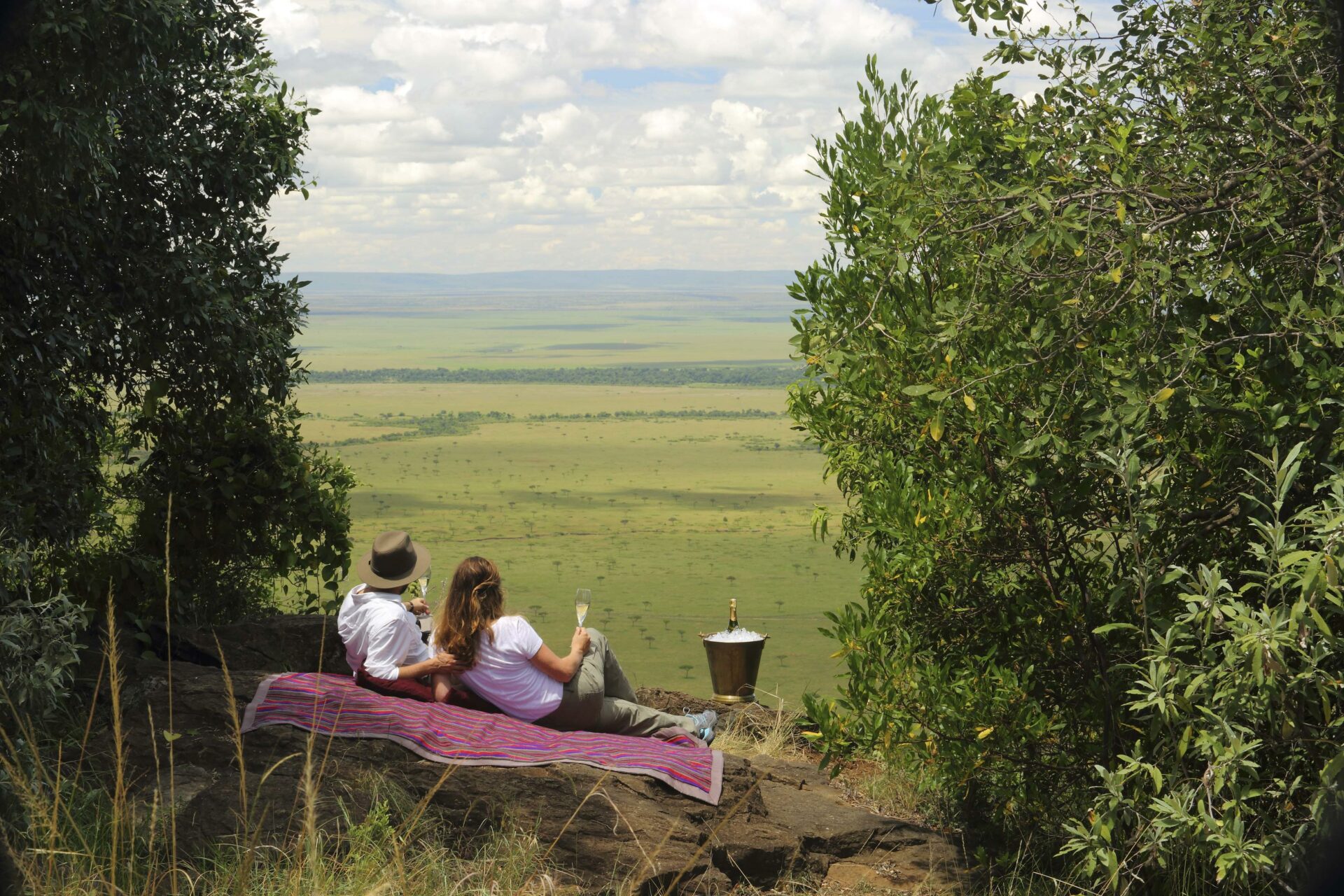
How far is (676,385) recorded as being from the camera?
118 m

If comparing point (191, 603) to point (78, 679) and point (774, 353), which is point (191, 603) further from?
point (774, 353)

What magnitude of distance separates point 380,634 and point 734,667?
430cm

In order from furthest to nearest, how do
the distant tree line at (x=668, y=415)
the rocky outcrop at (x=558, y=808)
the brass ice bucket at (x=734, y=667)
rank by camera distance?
the distant tree line at (x=668, y=415) → the brass ice bucket at (x=734, y=667) → the rocky outcrop at (x=558, y=808)

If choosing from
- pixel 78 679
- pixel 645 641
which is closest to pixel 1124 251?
pixel 78 679

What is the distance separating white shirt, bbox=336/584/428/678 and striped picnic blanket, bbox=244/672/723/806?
0.90ft

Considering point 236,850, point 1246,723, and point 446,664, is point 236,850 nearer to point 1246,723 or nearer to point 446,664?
point 446,664

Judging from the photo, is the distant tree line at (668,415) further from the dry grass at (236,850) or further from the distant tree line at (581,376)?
the dry grass at (236,850)

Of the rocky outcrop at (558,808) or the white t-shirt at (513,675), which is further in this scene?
the white t-shirt at (513,675)

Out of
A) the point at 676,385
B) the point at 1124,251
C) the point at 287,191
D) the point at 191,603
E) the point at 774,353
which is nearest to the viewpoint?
the point at 1124,251

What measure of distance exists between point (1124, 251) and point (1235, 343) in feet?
2.91

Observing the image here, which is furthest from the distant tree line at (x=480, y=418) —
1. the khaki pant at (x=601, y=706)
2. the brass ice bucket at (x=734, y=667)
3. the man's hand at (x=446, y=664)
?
the man's hand at (x=446, y=664)

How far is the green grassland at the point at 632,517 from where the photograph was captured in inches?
1046

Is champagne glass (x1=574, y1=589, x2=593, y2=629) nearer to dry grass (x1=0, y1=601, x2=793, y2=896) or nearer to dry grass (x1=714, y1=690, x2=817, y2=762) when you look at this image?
dry grass (x1=0, y1=601, x2=793, y2=896)

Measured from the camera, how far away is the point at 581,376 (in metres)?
133
